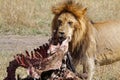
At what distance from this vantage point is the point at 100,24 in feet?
22.0

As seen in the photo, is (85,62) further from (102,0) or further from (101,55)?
(102,0)

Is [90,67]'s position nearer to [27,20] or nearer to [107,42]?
[107,42]

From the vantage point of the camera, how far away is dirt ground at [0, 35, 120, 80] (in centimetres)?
687

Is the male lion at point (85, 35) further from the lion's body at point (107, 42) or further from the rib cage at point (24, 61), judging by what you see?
the rib cage at point (24, 61)

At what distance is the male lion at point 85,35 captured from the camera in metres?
5.57

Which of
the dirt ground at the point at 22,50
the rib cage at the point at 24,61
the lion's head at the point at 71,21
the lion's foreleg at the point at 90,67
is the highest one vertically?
the lion's head at the point at 71,21

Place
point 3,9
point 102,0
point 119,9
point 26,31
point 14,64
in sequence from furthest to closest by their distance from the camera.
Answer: point 102,0, point 119,9, point 3,9, point 26,31, point 14,64

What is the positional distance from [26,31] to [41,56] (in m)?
6.99

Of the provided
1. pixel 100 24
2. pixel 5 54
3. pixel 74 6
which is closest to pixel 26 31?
pixel 5 54

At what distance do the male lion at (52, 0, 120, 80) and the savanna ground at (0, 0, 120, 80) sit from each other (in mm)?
1757

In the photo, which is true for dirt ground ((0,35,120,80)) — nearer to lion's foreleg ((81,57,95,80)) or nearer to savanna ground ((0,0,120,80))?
savanna ground ((0,0,120,80))

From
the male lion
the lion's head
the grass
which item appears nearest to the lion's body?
the male lion

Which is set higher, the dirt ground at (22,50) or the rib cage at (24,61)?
the rib cage at (24,61)

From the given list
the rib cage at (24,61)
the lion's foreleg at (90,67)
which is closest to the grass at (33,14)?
the lion's foreleg at (90,67)
